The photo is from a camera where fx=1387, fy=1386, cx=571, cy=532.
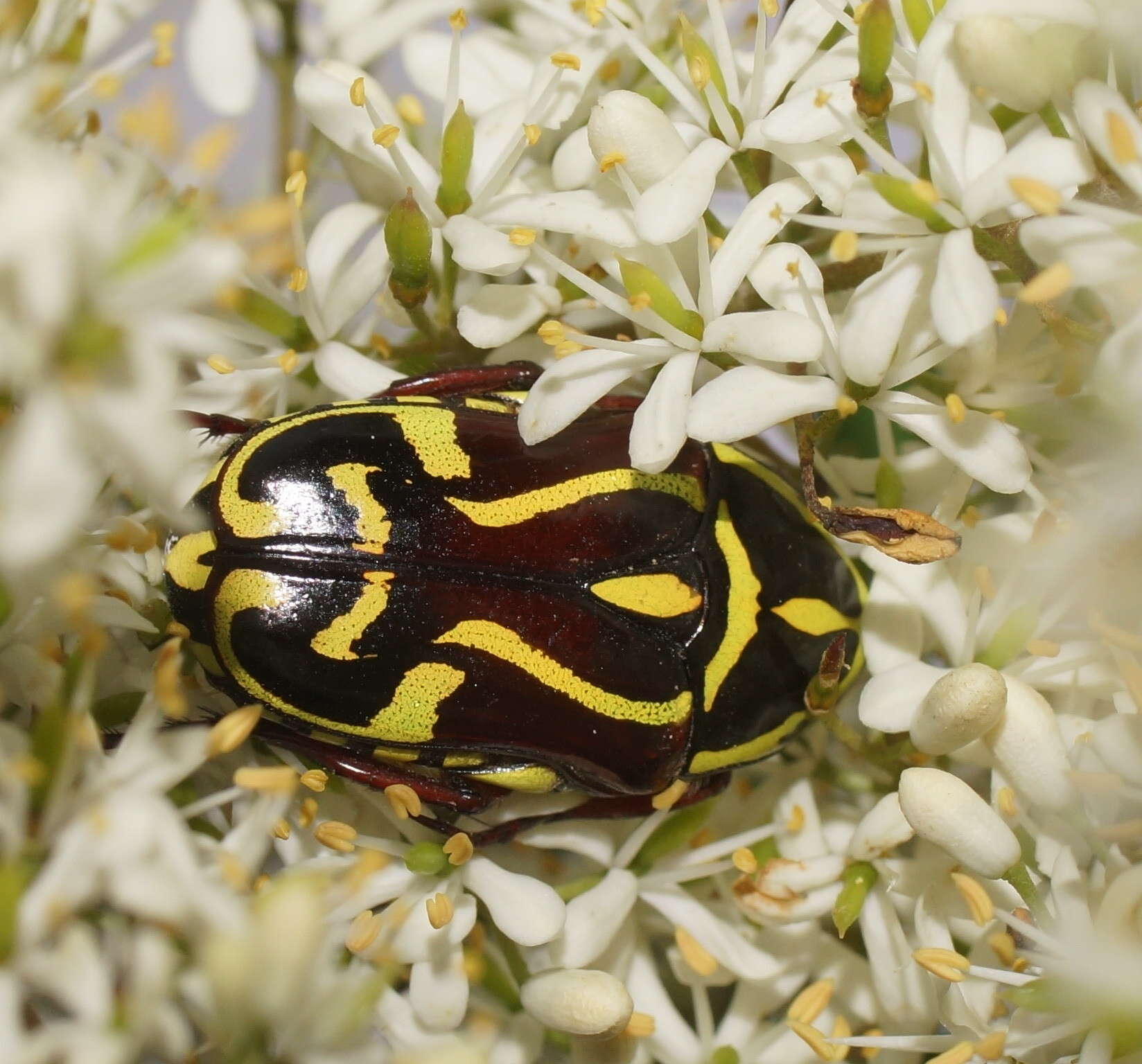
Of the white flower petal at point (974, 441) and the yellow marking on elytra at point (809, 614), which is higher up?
the white flower petal at point (974, 441)

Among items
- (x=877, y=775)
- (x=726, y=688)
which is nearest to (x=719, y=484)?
(x=726, y=688)

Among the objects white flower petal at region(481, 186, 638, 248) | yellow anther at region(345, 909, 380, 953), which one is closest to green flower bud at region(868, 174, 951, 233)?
white flower petal at region(481, 186, 638, 248)

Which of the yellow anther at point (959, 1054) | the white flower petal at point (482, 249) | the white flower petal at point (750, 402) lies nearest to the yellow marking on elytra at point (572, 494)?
the white flower petal at point (750, 402)

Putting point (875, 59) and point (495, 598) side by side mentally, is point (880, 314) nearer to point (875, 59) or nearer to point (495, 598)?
point (875, 59)

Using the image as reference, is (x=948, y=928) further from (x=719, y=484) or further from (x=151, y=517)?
(x=151, y=517)

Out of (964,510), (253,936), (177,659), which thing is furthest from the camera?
(964,510)

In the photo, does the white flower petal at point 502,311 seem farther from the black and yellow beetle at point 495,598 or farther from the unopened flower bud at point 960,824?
the unopened flower bud at point 960,824
